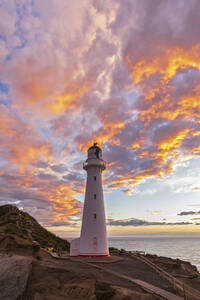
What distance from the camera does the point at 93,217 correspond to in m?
24.6

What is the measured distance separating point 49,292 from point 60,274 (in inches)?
70.6

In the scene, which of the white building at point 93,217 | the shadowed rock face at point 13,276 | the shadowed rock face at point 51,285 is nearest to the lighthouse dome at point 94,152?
the white building at point 93,217

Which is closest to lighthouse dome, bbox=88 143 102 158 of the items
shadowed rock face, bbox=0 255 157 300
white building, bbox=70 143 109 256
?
white building, bbox=70 143 109 256

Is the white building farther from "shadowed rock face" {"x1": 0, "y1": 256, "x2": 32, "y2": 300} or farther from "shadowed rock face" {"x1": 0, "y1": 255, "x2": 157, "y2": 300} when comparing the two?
"shadowed rock face" {"x1": 0, "y1": 256, "x2": 32, "y2": 300}

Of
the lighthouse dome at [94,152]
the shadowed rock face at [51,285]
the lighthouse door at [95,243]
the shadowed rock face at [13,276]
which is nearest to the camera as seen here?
the shadowed rock face at [51,285]

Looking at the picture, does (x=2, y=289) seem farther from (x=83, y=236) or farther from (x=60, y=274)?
(x=83, y=236)

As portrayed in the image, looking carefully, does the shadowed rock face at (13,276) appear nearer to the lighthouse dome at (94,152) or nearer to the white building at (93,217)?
the white building at (93,217)

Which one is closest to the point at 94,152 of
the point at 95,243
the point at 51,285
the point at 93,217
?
the point at 93,217

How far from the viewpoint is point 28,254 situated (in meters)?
17.3

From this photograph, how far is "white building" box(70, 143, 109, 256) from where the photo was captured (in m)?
23.9

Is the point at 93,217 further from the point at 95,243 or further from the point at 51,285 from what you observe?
the point at 51,285

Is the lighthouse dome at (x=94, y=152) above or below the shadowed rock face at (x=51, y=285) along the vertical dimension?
above

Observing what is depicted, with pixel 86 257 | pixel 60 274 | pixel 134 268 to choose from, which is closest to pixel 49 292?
pixel 60 274

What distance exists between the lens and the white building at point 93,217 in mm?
23875
